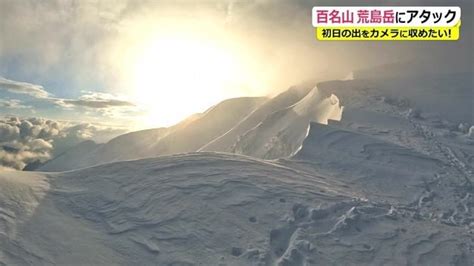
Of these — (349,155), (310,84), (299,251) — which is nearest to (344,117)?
(349,155)

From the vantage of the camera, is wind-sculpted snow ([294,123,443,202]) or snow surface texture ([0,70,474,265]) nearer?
snow surface texture ([0,70,474,265])

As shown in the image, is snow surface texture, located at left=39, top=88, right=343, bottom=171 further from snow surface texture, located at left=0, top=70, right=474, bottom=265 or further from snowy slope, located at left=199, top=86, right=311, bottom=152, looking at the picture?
snow surface texture, located at left=0, top=70, right=474, bottom=265

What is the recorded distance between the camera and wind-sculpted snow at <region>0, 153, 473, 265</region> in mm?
11984

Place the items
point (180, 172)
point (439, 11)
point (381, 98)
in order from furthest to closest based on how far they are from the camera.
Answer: point (381, 98)
point (439, 11)
point (180, 172)

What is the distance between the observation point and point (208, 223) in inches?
534

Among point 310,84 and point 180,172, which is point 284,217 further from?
point 310,84

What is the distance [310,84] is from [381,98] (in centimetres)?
3408

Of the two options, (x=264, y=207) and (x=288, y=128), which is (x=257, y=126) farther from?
(x=264, y=207)

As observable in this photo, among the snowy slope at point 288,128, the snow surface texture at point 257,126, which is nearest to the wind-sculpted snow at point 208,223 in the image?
the snow surface texture at point 257,126

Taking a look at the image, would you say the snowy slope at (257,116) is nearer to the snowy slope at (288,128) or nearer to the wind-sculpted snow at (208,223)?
the snowy slope at (288,128)

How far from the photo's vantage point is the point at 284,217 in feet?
46.3

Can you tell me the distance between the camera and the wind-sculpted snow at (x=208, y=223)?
1198 cm

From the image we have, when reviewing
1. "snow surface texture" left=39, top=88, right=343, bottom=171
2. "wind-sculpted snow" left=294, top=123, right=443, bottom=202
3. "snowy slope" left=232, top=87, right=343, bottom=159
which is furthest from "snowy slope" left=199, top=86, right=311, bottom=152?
"wind-sculpted snow" left=294, top=123, right=443, bottom=202

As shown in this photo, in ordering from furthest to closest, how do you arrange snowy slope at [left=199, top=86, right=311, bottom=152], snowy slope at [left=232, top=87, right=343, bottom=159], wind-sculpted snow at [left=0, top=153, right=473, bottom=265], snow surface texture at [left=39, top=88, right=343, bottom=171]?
snowy slope at [left=199, top=86, right=311, bottom=152] < snow surface texture at [left=39, top=88, right=343, bottom=171] < snowy slope at [left=232, top=87, right=343, bottom=159] < wind-sculpted snow at [left=0, top=153, right=473, bottom=265]
